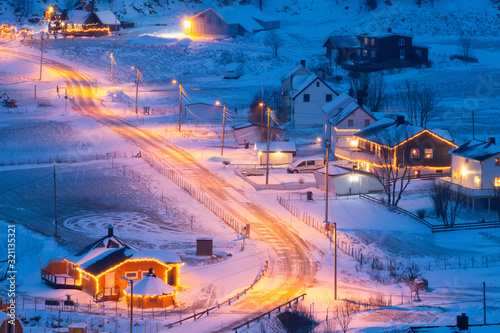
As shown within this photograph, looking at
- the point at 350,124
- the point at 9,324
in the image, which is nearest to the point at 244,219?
the point at 350,124

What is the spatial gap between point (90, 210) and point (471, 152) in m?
26.1

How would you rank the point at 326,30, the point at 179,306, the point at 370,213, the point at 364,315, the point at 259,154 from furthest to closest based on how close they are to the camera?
the point at 326,30 → the point at 259,154 → the point at 370,213 → the point at 179,306 → the point at 364,315

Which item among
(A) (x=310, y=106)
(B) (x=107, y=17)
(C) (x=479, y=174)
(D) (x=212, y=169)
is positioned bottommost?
(D) (x=212, y=169)

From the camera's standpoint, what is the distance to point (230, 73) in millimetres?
117062

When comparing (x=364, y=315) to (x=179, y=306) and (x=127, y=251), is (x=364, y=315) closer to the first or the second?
(x=179, y=306)

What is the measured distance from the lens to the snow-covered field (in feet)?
159

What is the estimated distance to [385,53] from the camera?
11356 centimetres

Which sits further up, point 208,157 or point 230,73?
point 230,73

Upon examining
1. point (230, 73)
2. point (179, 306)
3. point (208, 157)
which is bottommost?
point (179, 306)

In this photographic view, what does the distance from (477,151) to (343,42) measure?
55.1 meters

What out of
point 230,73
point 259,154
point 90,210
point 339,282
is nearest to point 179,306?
point 339,282

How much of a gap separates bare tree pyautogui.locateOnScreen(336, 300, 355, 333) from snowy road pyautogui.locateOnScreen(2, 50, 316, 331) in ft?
8.83

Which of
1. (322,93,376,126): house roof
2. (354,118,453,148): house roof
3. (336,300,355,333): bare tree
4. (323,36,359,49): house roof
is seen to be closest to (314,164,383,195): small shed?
(354,118,453,148): house roof

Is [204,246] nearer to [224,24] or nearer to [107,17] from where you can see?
[224,24]
